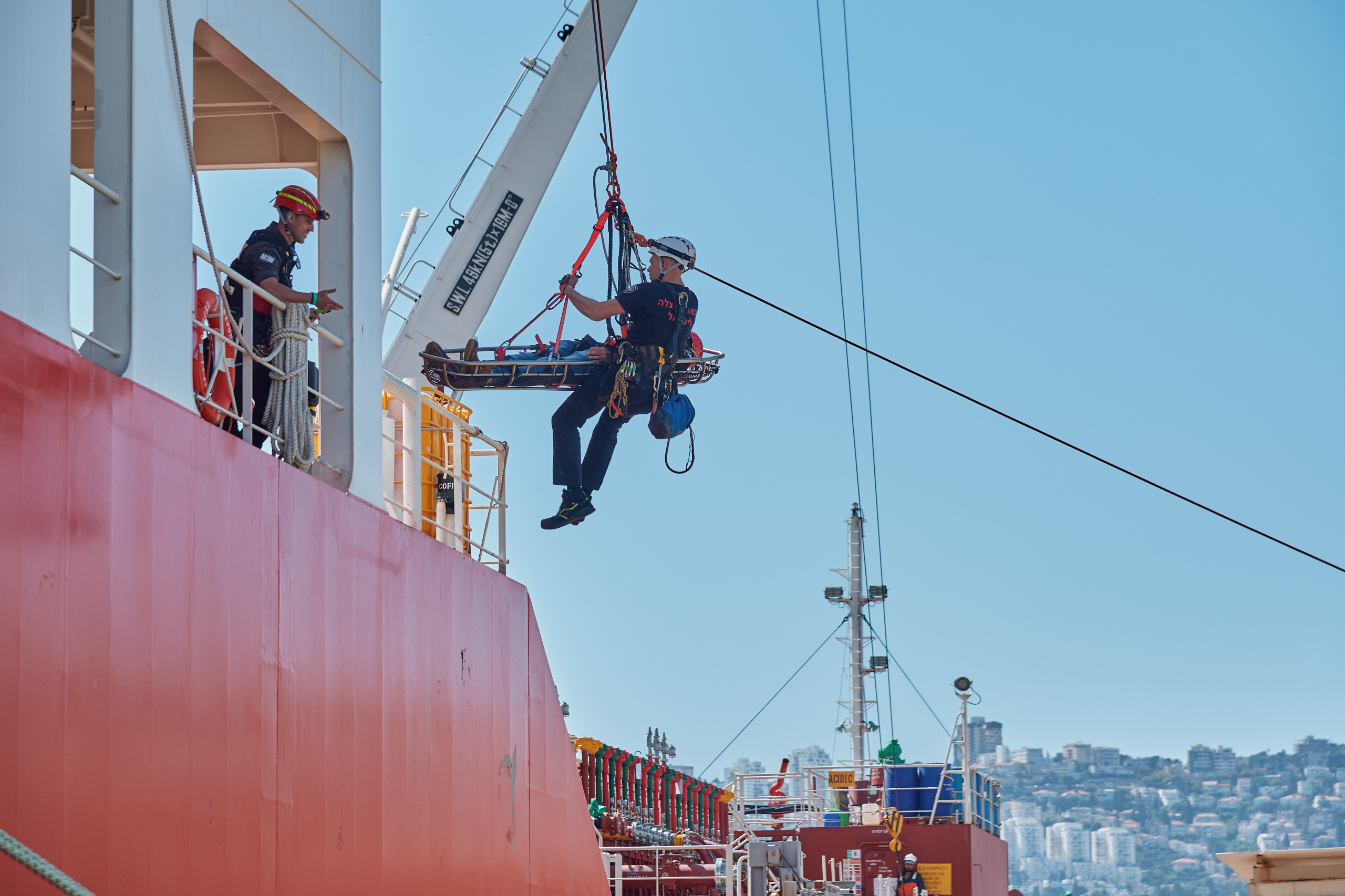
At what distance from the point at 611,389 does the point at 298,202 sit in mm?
5331

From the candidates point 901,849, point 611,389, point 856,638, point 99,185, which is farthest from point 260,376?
point 856,638

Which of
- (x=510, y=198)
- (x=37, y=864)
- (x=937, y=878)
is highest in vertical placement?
(x=510, y=198)

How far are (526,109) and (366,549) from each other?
12.7 meters

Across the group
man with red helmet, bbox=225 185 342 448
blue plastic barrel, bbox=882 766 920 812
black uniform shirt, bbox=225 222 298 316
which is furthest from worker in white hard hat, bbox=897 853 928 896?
black uniform shirt, bbox=225 222 298 316

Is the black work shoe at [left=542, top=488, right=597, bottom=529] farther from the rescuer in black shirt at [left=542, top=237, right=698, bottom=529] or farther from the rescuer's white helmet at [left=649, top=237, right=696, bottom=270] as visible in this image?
the rescuer's white helmet at [left=649, top=237, right=696, bottom=270]

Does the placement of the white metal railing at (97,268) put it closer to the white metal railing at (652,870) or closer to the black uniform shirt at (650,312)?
the black uniform shirt at (650,312)

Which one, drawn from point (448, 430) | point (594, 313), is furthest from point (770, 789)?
point (448, 430)

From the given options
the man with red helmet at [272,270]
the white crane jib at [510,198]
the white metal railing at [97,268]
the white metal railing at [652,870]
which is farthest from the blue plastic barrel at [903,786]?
the white metal railing at [97,268]

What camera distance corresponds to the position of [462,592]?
851cm

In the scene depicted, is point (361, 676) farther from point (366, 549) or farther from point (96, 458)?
point (96, 458)

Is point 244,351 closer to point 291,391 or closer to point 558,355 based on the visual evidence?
point 291,391

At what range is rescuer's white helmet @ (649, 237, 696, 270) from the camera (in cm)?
1271

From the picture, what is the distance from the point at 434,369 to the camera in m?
13.1

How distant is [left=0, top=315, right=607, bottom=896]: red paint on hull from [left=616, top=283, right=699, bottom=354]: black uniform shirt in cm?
432
